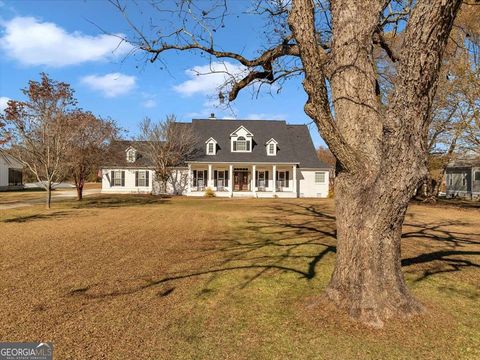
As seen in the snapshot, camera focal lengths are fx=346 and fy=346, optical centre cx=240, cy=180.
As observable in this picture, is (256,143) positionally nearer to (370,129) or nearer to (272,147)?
(272,147)

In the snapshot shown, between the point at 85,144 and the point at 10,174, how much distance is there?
27.1 metres

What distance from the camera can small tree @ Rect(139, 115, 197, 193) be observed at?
3559cm

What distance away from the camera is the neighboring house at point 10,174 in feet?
141

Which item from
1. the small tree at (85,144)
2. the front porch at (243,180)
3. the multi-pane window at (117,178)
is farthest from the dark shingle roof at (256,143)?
the small tree at (85,144)

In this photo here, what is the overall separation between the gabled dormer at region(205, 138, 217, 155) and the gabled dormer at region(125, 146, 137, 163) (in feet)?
27.6

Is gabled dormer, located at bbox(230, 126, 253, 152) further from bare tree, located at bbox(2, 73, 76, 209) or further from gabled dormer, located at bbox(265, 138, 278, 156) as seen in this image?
bare tree, located at bbox(2, 73, 76, 209)

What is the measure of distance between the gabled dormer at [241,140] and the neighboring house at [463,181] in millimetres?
22001

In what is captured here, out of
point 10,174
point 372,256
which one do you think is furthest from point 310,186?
point 10,174

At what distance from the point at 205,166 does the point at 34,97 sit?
18481 mm

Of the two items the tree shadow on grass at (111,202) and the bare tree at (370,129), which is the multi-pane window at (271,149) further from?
the bare tree at (370,129)

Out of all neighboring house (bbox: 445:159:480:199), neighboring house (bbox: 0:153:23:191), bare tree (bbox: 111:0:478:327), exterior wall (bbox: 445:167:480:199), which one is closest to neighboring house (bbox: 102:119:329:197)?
neighboring house (bbox: 0:153:23:191)

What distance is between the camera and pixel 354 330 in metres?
4.25

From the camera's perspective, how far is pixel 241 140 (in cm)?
3762
